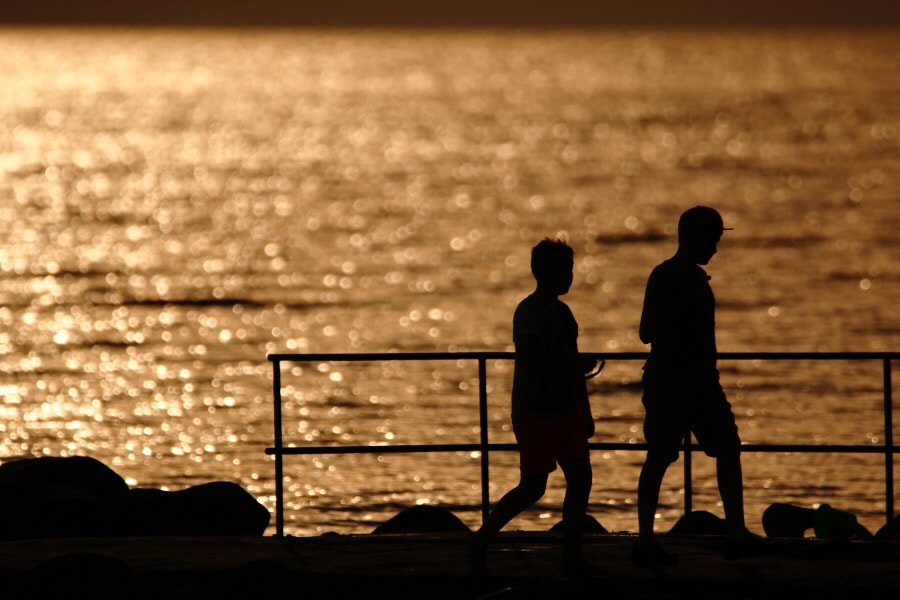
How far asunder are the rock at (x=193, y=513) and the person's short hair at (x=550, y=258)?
4444 millimetres

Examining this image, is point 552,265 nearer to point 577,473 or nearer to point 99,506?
point 577,473

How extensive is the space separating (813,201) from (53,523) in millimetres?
59235

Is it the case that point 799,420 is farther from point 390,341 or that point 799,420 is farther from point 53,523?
point 53,523

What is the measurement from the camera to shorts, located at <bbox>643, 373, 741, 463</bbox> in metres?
8.27

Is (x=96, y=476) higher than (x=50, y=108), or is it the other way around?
(x=50, y=108)

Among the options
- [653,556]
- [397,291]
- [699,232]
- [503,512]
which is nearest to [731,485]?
[653,556]

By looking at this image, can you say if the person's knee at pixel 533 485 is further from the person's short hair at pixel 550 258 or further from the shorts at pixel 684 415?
the person's short hair at pixel 550 258

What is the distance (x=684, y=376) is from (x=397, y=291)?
1391 inches

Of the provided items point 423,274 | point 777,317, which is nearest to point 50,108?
point 423,274

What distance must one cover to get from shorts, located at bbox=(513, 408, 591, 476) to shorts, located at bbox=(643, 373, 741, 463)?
45 cm

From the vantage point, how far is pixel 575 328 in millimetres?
8047

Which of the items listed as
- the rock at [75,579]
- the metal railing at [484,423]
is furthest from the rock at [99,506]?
the rock at [75,579]

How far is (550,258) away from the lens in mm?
7867

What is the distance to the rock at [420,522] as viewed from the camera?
38.2ft
